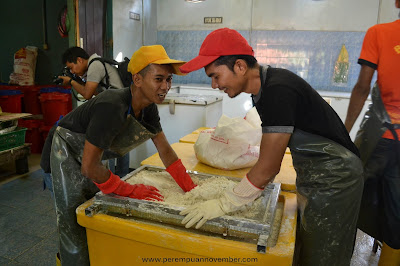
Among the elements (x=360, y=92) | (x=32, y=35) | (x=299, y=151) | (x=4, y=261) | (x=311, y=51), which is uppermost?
(x=32, y=35)

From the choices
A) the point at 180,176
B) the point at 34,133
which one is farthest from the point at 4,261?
the point at 34,133

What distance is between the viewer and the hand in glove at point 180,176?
1.59 metres

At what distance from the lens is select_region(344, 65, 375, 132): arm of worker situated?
1.83 metres

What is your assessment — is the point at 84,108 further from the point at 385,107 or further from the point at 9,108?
the point at 9,108

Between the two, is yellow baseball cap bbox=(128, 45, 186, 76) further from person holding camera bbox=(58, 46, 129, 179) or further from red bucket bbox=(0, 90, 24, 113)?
red bucket bbox=(0, 90, 24, 113)

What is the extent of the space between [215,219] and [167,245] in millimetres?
212

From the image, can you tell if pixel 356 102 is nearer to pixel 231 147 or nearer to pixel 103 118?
pixel 231 147

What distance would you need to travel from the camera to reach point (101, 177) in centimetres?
135

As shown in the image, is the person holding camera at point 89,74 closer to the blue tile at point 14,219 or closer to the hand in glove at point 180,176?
the blue tile at point 14,219

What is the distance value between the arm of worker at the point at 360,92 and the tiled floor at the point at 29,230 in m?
1.16

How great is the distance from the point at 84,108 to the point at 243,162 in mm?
968

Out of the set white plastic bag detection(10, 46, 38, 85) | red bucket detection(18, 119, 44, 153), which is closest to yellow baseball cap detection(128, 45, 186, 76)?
red bucket detection(18, 119, 44, 153)

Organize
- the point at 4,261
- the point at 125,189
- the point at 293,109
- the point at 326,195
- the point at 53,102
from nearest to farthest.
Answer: the point at 293,109 < the point at 326,195 < the point at 125,189 < the point at 4,261 < the point at 53,102

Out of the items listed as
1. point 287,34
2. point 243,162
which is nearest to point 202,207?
point 243,162
